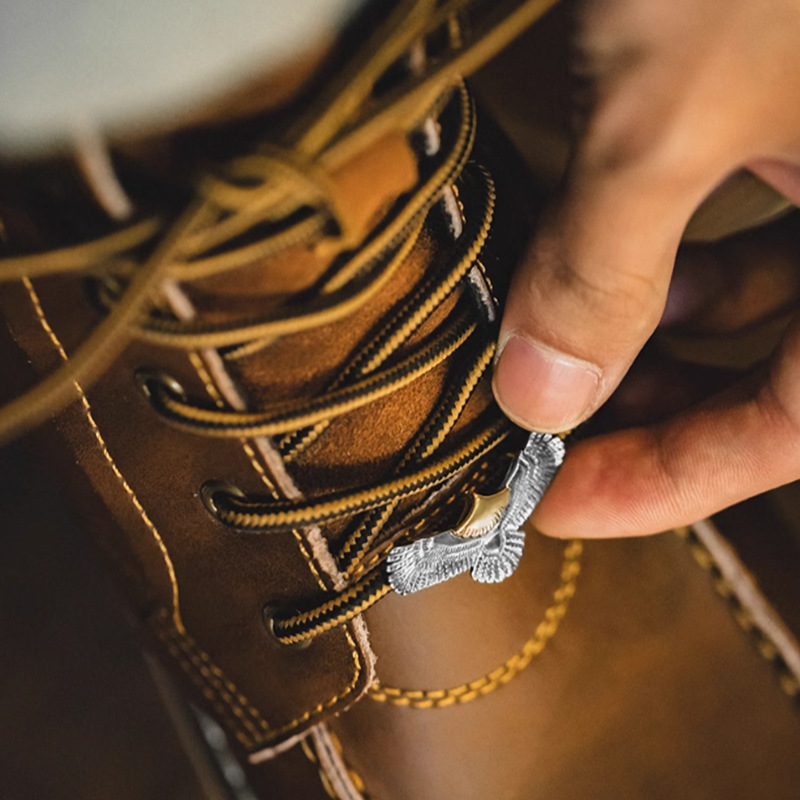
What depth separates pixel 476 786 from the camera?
19.2 inches

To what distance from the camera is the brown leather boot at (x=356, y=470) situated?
0.99ft

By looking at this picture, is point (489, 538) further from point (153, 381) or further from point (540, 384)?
point (153, 381)

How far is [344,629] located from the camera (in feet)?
1.42

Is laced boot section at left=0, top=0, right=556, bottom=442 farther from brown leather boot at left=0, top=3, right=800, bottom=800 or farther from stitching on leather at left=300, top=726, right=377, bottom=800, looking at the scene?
stitching on leather at left=300, top=726, right=377, bottom=800

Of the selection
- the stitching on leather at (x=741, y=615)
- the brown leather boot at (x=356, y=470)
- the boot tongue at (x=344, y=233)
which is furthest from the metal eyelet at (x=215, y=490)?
the stitching on leather at (x=741, y=615)

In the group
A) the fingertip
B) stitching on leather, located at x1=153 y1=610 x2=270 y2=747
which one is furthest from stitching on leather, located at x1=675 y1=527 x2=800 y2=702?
stitching on leather, located at x1=153 y1=610 x2=270 y2=747

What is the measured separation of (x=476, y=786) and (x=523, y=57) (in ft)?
1.66

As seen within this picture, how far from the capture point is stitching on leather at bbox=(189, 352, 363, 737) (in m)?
0.36

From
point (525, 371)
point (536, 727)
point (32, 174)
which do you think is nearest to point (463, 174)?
point (525, 371)

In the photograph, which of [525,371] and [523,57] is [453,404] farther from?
[523,57]

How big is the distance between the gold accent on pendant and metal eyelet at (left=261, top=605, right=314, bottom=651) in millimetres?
112

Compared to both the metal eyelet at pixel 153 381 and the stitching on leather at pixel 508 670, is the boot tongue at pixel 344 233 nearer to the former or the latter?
the metal eyelet at pixel 153 381

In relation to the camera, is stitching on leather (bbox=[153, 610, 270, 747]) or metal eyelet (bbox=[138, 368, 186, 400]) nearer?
metal eyelet (bbox=[138, 368, 186, 400])

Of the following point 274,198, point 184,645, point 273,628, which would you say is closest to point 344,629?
point 273,628
